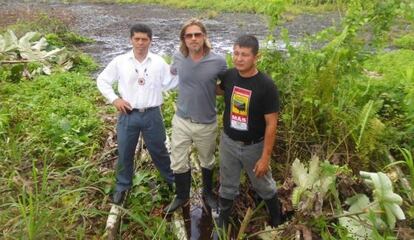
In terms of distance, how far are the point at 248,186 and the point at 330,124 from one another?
112 centimetres

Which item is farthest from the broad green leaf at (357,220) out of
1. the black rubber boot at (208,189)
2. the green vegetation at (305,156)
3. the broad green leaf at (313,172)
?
the black rubber boot at (208,189)

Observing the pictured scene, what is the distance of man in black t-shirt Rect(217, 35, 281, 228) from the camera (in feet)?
11.3

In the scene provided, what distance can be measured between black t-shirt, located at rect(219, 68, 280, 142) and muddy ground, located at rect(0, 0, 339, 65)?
8209 millimetres

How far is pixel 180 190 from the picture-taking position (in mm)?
4363

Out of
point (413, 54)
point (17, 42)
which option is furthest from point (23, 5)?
point (413, 54)

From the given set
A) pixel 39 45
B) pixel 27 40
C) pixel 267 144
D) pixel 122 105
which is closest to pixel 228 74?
pixel 267 144

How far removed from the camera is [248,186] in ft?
15.1

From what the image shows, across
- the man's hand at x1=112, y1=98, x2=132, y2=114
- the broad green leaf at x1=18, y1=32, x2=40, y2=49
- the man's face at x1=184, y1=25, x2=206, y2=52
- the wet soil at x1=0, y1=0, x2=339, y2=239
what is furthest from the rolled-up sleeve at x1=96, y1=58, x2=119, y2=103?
the wet soil at x1=0, y1=0, x2=339, y2=239

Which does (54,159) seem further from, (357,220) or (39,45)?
(39,45)

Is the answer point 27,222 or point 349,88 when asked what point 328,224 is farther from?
point 27,222

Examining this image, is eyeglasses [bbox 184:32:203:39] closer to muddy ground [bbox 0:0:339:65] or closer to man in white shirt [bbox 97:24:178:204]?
man in white shirt [bbox 97:24:178:204]

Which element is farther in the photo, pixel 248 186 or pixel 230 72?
pixel 248 186

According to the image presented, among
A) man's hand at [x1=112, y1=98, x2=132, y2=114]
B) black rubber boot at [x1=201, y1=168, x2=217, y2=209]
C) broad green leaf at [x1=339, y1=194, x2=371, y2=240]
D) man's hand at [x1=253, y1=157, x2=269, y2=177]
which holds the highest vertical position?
man's hand at [x1=112, y1=98, x2=132, y2=114]

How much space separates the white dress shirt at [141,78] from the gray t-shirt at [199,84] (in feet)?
0.66
